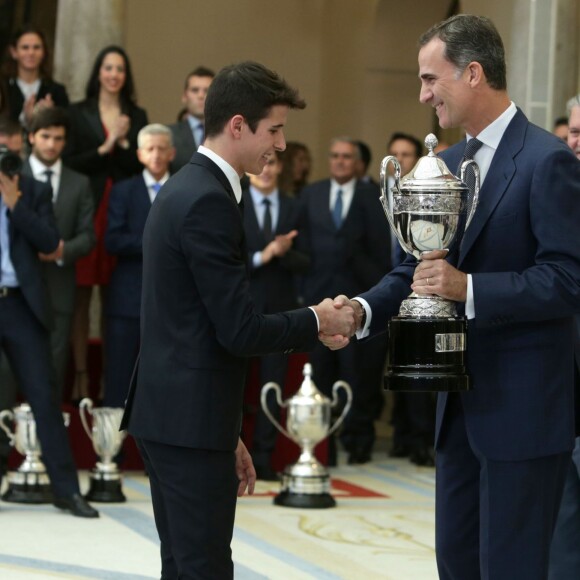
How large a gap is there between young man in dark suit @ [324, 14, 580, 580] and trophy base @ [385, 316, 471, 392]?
64mm

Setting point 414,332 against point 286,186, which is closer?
point 414,332

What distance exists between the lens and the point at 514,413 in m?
3.71

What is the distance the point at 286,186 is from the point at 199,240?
609cm

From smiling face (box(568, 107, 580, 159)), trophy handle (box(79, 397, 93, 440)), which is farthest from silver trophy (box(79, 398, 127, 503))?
smiling face (box(568, 107, 580, 159))

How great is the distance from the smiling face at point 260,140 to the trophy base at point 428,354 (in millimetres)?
579

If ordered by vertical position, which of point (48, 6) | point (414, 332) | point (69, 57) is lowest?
point (414, 332)

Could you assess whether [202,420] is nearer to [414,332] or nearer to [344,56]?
[414,332]

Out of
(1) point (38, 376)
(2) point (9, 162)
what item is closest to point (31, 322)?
(1) point (38, 376)

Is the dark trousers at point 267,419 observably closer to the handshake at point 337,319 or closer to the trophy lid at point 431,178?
the handshake at point 337,319

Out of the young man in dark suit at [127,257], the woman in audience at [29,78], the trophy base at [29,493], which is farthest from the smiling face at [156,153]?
the trophy base at [29,493]

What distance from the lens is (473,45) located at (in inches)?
149

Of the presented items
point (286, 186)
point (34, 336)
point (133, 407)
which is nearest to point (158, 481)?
point (133, 407)

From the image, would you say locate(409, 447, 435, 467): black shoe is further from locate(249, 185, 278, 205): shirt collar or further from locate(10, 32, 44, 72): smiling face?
locate(10, 32, 44, 72): smiling face

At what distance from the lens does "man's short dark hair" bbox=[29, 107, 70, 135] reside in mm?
8336
